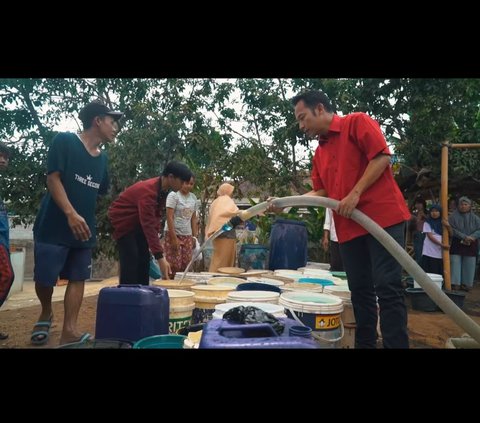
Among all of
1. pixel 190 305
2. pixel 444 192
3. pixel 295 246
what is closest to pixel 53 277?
pixel 190 305

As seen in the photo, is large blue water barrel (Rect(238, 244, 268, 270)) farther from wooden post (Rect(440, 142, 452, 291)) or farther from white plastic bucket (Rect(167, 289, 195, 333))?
white plastic bucket (Rect(167, 289, 195, 333))

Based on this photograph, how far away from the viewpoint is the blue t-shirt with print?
2.43 m

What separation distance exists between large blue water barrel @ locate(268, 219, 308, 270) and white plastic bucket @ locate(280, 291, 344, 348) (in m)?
2.65

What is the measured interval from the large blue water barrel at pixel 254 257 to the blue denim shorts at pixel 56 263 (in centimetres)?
292

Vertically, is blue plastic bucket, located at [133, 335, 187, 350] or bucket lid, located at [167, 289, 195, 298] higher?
bucket lid, located at [167, 289, 195, 298]

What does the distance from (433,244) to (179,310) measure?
4.56 m

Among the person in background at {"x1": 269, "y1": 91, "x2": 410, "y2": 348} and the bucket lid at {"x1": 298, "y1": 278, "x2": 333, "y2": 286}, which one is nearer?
the person in background at {"x1": 269, "y1": 91, "x2": 410, "y2": 348}

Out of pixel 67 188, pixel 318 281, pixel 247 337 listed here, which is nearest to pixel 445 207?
pixel 318 281

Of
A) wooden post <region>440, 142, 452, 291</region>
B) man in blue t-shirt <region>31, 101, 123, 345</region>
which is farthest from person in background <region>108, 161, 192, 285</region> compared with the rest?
wooden post <region>440, 142, 452, 291</region>

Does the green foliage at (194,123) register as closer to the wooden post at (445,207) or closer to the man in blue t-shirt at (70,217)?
the wooden post at (445,207)

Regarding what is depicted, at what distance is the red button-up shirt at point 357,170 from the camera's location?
6.59ft

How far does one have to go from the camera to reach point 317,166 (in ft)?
8.09

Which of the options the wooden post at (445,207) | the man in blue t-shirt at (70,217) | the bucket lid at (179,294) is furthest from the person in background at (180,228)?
the wooden post at (445,207)

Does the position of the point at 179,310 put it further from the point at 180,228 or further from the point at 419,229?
the point at 419,229
